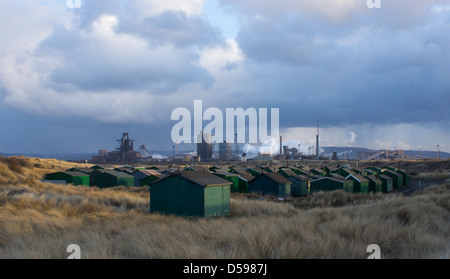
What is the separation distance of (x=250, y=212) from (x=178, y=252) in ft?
44.3

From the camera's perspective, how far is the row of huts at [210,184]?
19.2 meters

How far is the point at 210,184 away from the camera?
1919 centimetres

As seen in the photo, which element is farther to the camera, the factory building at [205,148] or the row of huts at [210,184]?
the factory building at [205,148]

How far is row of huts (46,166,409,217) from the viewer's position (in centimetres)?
1916

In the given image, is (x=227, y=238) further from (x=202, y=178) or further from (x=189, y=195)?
(x=202, y=178)

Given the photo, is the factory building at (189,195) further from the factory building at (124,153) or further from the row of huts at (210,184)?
the factory building at (124,153)

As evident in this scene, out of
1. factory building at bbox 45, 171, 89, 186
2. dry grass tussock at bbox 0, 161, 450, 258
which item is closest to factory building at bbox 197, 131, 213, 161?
factory building at bbox 45, 171, 89, 186

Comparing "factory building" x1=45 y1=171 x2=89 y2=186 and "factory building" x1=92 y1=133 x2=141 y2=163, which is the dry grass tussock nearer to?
"factory building" x1=45 y1=171 x2=89 y2=186

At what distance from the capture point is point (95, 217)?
1405cm

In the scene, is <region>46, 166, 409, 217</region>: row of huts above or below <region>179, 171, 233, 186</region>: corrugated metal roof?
below

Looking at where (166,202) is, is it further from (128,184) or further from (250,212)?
(128,184)

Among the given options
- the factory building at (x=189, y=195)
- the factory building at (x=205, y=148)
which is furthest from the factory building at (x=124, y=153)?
the factory building at (x=189, y=195)

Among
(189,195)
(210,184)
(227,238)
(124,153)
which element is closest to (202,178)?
(210,184)
